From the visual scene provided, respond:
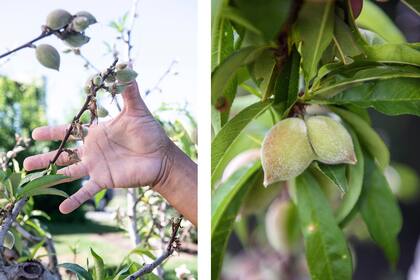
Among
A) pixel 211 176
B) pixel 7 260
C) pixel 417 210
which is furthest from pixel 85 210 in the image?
pixel 417 210

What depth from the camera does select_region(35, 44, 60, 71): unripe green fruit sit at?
1.14 metres

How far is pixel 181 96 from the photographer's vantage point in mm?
1706

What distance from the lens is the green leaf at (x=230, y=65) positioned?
3.34ft

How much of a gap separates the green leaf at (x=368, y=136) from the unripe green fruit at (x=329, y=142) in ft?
0.25

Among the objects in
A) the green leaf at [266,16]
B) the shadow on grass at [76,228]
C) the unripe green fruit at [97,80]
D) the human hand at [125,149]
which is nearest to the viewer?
the green leaf at [266,16]

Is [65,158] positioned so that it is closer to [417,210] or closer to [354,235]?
[354,235]

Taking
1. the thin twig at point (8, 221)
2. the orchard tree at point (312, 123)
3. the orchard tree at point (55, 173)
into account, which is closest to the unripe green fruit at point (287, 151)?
the orchard tree at point (312, 123)

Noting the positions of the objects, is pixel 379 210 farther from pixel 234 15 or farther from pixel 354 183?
pixel 234 15

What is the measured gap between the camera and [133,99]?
4.81 ft

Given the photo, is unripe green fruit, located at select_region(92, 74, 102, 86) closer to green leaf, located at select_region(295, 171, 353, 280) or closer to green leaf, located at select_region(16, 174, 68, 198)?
green leaf, located at select_region(16, 174, 68, 198)

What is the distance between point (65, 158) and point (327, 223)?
0.66 metres

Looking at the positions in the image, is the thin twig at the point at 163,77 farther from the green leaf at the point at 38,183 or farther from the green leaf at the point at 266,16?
the green leaf at the point at 266,16

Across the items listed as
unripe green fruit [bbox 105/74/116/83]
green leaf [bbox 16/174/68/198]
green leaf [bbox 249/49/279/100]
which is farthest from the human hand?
green leaf [bbox 249/49/279/100]

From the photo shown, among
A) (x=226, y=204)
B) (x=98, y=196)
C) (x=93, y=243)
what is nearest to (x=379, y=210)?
(x=226, y=204)
